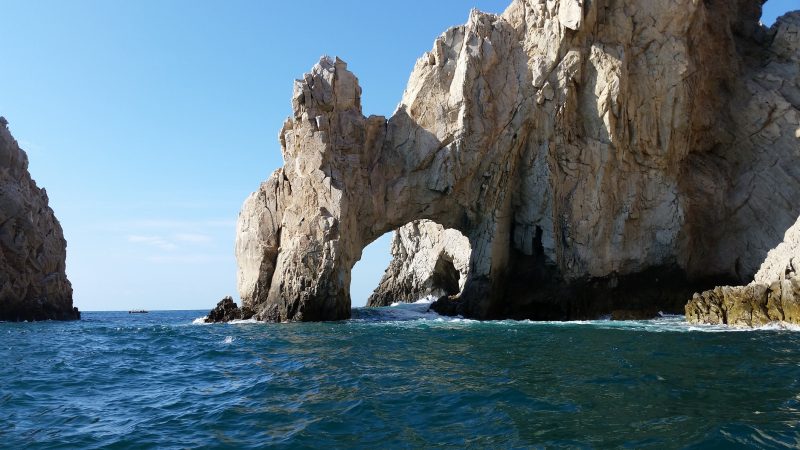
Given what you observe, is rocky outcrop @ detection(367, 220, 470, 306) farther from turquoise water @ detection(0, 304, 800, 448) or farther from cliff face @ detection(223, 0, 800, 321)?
turquoise water @ detection(0, 304, 800, 448)

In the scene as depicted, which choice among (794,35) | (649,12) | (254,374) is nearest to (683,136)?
(649,12)

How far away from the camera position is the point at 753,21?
42625mm

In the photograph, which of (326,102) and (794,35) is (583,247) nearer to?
(326,102)

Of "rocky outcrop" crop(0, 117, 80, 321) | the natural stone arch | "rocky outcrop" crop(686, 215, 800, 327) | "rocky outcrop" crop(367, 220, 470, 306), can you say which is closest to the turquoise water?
"rocky outcrop" crop(686, 215, 800, 327)

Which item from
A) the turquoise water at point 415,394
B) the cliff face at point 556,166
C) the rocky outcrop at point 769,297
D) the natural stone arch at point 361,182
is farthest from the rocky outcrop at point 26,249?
the rocky outcrop at point 769,297

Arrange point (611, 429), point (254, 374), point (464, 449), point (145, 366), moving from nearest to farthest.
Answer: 1. point (464, 449)
2. point (611, 429)
3. point (254, 374)
4. point (145, 366)

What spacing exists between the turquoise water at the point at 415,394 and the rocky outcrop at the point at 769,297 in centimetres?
425

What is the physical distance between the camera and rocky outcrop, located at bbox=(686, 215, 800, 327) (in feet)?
76.6

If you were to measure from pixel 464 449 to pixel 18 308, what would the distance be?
50.6 m

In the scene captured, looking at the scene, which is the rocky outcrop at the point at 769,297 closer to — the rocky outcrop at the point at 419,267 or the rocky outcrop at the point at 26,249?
the rocky outcrop at the point at 419,267

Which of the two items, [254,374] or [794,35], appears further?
[794,35]

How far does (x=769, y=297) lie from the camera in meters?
24.2

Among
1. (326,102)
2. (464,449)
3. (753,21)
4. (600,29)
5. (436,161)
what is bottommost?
(464,449)

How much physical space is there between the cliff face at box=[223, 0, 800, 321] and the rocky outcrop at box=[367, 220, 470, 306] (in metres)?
9.51
